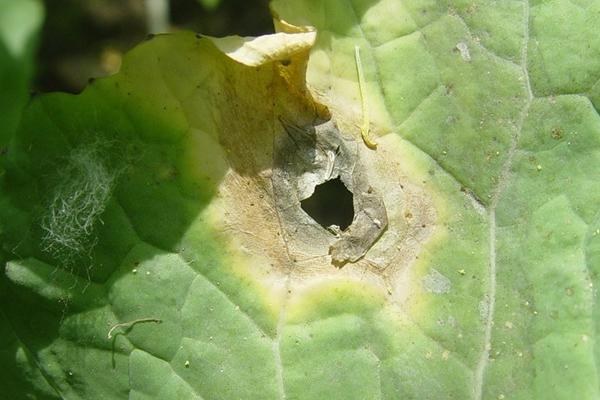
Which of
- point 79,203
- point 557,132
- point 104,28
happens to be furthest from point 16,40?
point 104,28

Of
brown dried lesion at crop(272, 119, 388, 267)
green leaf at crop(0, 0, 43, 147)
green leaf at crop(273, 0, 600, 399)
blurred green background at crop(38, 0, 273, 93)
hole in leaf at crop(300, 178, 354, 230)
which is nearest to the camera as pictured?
green leaf at crop(0, 0, 43, 147)

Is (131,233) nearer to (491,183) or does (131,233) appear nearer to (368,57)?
(368,57)

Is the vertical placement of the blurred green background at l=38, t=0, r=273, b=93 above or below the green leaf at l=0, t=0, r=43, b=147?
below

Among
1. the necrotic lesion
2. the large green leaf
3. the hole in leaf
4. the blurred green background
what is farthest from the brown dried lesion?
the blurred green background

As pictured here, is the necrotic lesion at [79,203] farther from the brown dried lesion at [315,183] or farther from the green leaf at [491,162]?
the green leaf at [491,162]

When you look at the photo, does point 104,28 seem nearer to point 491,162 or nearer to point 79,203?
point 79,203

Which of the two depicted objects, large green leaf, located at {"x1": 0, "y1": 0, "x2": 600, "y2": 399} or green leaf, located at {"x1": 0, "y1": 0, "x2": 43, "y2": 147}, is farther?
large green leaf, located at {"x1": 0, "y1": 0, "x2": 600, "y2": 399}

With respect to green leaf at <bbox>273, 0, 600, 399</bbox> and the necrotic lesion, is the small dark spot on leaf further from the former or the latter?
the necrotic lesion
